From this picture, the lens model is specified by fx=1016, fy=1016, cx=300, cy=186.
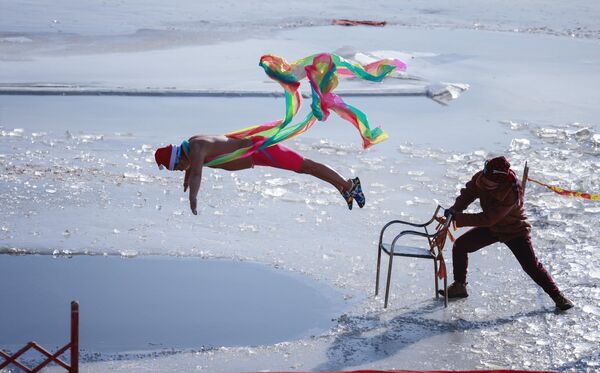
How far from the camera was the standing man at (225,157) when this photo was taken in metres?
6.90

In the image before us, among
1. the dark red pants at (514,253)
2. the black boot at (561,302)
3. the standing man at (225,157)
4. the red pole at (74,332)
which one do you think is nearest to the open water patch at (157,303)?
the standing man at (225,157)

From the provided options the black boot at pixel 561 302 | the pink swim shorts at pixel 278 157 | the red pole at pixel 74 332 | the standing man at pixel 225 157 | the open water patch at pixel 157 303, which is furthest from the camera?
the pink swim shorts at pixel 278 157

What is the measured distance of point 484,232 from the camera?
6.98 m

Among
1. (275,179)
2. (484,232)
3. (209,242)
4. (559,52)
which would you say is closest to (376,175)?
(275,179)

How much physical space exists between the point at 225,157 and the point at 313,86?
31.2 inches

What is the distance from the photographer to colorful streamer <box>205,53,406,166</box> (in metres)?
7.08

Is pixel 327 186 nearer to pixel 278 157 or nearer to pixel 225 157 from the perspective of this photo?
pixel 278 157

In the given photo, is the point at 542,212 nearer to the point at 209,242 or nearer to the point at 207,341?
the point at 209,242

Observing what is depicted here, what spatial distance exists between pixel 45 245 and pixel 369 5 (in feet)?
60.4

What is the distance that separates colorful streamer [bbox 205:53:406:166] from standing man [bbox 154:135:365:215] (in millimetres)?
52

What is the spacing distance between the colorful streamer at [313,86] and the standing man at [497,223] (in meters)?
0.97

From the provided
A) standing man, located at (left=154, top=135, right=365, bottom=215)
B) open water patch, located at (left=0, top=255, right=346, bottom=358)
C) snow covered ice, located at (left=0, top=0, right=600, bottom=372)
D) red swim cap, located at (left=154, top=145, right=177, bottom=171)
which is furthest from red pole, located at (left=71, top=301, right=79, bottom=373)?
red swim cap, located at (left=154, top=145, right=177, bottom=171)

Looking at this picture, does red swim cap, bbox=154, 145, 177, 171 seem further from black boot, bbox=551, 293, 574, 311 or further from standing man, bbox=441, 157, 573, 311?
black boot, bbox=551, 293, 574, 311

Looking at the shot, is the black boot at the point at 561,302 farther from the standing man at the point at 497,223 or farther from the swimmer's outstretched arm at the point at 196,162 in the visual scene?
the swimmer's outstretched arm at the point at 196,162
